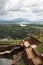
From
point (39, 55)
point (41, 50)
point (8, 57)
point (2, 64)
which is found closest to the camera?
point (39, 55)

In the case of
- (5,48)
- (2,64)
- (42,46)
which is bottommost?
(5,48)

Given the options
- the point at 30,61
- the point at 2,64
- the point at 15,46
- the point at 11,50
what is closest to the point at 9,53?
the point at 11,50

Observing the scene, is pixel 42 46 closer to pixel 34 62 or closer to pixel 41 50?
pixel 41 50

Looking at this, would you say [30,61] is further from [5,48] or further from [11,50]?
[5,48]

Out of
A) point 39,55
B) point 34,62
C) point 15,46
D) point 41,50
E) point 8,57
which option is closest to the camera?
point 34,62

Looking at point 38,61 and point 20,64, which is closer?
point 38,61

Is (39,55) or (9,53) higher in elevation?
(39,55)

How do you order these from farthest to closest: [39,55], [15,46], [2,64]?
[15,46]
[2,64]
[39,55]

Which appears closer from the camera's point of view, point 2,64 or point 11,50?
point 2,64

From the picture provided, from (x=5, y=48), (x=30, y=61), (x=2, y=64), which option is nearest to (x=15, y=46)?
(x=5, y=48)
